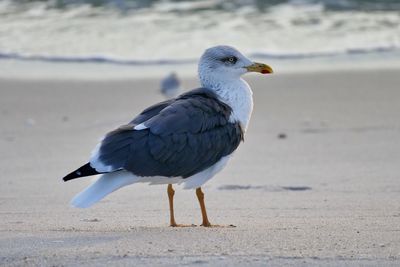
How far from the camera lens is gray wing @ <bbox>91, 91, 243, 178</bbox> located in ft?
20.0

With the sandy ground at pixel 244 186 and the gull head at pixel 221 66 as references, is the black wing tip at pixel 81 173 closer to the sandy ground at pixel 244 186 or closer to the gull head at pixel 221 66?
the sandy ground at pixel 244 186

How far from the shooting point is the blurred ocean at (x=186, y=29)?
15680 millimetres

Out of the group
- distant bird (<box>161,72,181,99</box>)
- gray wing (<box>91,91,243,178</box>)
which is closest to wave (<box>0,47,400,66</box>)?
distant bird (<box>161,72,181,99</box>)

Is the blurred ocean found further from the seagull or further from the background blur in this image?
the seagull

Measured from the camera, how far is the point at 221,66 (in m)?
7.02

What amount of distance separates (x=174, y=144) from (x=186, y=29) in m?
11.4

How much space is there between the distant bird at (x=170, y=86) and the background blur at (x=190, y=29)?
3025 millimetres

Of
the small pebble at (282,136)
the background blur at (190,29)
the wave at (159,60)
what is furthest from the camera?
the background blur at (190,29)

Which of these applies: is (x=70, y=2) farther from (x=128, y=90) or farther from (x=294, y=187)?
(x=294, y=187)

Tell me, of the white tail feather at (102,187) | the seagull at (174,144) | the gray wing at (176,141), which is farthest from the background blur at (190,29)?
the white tail feather at (102,187)

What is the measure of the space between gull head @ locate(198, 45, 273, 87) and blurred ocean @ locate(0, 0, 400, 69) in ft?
26.3

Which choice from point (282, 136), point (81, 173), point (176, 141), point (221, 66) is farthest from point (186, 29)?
point (81, 173)

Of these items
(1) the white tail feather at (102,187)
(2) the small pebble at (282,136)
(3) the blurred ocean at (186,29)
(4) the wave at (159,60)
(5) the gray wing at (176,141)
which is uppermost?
(5) the gray wing at (176,141)

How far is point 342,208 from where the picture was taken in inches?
280
